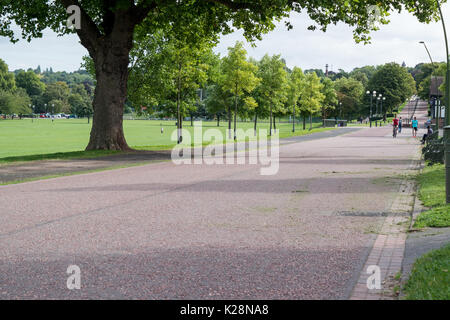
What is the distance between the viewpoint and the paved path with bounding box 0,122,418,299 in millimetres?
4773

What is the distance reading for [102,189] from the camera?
11719 millimetres

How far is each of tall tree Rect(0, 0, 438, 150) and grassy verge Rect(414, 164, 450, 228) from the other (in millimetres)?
9902

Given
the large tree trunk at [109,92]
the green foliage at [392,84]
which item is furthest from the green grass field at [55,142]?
the green foliage at [392,84]

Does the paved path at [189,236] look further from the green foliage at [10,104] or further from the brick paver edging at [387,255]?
the green foliage at [10,104]

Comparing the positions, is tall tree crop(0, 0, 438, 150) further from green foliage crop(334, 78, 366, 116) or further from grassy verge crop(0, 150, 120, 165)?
green foliage crop(334, 78, 366, 116)

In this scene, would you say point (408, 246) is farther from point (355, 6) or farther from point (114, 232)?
point (355, 6)

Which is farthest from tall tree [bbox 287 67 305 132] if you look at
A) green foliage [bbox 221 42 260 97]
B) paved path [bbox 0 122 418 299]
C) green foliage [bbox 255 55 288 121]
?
paved path [bbox 0 122 418 299]

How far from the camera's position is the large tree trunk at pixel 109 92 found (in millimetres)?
22453

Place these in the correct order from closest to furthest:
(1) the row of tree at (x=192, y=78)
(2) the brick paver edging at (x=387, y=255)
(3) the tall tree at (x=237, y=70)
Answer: (2) the brick paver edging at (x=387, y=255) < (1) the row of tree at (x=192, y=78) < (3) the tall tree at (x=237, y=70)

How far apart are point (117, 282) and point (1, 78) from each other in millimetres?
139549

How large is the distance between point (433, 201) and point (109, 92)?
16490mm

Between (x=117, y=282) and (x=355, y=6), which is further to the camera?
(x=355, y=6)
